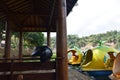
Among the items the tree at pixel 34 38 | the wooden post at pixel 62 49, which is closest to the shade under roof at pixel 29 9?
the wooden post at pixel 62 49

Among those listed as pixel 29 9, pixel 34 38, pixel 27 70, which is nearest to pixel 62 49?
pixel 27 70

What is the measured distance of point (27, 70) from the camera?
5273mm

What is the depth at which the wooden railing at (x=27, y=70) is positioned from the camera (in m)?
5.12

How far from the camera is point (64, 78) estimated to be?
5023 mm

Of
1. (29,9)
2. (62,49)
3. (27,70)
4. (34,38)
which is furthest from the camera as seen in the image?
(34,38)

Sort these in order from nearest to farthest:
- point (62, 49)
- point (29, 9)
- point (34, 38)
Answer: point (62, 49)
point (29, 9)
point (34, 38)

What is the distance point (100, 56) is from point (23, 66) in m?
7.72

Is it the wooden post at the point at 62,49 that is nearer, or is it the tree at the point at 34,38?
the wooden post at the point at 62,49

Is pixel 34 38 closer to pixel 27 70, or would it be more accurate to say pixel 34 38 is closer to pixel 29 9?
pixel 29 9

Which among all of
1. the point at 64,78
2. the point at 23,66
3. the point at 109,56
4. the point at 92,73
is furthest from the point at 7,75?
the point at 109,56

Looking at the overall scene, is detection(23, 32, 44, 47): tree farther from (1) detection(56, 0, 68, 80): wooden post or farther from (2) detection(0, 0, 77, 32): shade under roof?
(1) detection(56, 0, 68, 80): wooden post

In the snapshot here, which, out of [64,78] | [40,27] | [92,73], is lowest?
[92,73]

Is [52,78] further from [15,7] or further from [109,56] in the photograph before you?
[109,56]

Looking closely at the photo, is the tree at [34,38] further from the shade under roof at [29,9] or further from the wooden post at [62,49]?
the wooden post at [62,49]
